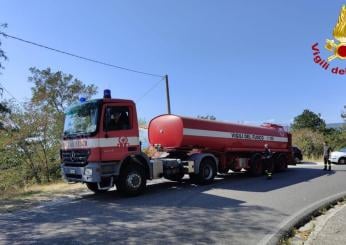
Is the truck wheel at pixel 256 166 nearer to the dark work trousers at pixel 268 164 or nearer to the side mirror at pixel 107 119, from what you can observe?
the dark work trousers at pixel 268 164

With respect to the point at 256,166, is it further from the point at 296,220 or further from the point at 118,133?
the point at 296,220

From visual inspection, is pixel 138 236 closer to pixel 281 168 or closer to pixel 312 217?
pixel 312 217

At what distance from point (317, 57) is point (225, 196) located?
5814 millimetres

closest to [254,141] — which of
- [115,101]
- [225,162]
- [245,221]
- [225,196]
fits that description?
[225,162]

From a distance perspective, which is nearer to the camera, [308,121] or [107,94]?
[107,94]

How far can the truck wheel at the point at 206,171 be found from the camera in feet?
49.6

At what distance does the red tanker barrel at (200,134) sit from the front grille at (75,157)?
4342 millimetres

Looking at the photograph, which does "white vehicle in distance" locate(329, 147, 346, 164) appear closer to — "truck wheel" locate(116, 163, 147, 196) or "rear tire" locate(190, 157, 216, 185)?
"rear tire" locate(190, 157, 216, 185)

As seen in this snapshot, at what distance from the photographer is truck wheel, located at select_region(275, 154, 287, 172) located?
853 inches

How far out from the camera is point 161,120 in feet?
52.6

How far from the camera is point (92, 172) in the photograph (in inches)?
447

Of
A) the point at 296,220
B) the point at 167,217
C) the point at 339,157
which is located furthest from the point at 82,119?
the point at 339,157

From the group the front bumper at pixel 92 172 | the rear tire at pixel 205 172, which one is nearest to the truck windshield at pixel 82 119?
the front bumper at pixel 92 172

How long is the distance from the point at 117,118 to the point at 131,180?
1.95m
